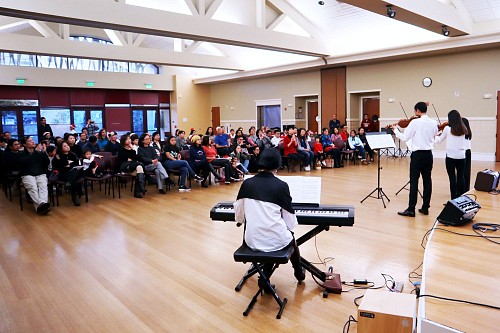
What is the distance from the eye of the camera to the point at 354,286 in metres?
3.14

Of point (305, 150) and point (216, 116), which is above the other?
point (216, 116)

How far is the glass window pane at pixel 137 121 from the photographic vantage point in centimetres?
1722

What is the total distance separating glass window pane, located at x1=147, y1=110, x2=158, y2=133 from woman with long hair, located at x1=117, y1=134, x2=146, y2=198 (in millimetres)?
10695

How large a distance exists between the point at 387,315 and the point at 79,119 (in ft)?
51.6

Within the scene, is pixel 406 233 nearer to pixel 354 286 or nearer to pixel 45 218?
pixel 354 286

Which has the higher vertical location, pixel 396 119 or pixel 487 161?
pixel 396 119

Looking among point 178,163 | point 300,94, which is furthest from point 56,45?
point 300,94

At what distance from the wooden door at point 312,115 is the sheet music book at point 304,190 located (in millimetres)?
12428

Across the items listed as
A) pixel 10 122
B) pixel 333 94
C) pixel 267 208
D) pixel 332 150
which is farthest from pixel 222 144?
pixel 10 122

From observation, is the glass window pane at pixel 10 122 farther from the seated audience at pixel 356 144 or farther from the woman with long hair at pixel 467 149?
the woman with long hair at pixel 467 149

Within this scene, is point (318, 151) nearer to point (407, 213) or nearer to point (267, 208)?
point (407, 213)

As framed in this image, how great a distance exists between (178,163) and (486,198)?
4972 mm

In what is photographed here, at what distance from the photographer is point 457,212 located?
356 centimetres

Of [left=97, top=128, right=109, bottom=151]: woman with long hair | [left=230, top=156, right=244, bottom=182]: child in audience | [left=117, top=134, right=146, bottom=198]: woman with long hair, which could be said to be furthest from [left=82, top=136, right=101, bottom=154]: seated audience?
[left=230, top=156, right=244, bottom=182]: child in audience
